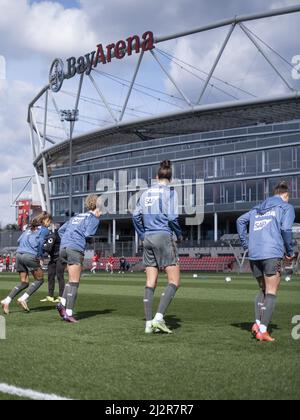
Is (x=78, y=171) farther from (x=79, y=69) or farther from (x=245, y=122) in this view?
(x=245, y=122)

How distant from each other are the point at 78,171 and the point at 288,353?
78.2 m

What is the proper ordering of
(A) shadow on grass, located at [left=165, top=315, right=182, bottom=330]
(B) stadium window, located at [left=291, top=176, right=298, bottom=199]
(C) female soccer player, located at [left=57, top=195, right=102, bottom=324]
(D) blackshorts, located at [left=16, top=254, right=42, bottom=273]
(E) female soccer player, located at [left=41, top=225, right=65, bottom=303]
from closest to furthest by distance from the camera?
(A) shadow on grass, located at [left=165, top=315, right=182, bottom=330]
(C) female soccer player, located at [left=57, top=195, right=102, bottom=324]
(D) blackshorts, located at [left=16, top=254, right=42, bottom=273]
(E) female soccer player, located at [left=41, top=225, right=65, bottom=303]
(B) stadium window, located at [left=291, top=176, right=298, bottom=199]

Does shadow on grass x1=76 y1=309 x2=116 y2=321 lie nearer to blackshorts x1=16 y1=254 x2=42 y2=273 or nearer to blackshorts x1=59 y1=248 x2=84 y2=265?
blackshorts x1=59 y1=248 x2=84 y2=265

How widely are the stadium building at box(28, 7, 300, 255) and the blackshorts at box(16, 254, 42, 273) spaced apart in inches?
1777

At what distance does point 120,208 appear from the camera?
237 feet

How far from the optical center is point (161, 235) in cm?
835

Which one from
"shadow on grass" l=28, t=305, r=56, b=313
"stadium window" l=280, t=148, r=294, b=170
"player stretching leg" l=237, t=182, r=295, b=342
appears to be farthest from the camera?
"stadium window" l=280, t=148, r=294, b=170

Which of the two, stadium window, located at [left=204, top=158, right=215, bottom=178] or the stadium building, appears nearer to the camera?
the stadium building

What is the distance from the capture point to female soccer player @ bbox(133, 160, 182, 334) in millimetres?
8320

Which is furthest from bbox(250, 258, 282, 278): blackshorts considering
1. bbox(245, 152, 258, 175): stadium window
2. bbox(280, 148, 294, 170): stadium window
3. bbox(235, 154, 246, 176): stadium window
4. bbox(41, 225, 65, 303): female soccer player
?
bbox(235, 154, 246, 176): stadium window

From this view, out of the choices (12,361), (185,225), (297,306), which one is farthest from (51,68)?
(12,361)

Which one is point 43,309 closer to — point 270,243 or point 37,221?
point 37,221

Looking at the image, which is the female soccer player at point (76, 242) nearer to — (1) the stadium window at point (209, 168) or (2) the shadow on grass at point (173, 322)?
(2) the shadow on grass at point (173, 322)

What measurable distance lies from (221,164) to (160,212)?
197 ft
